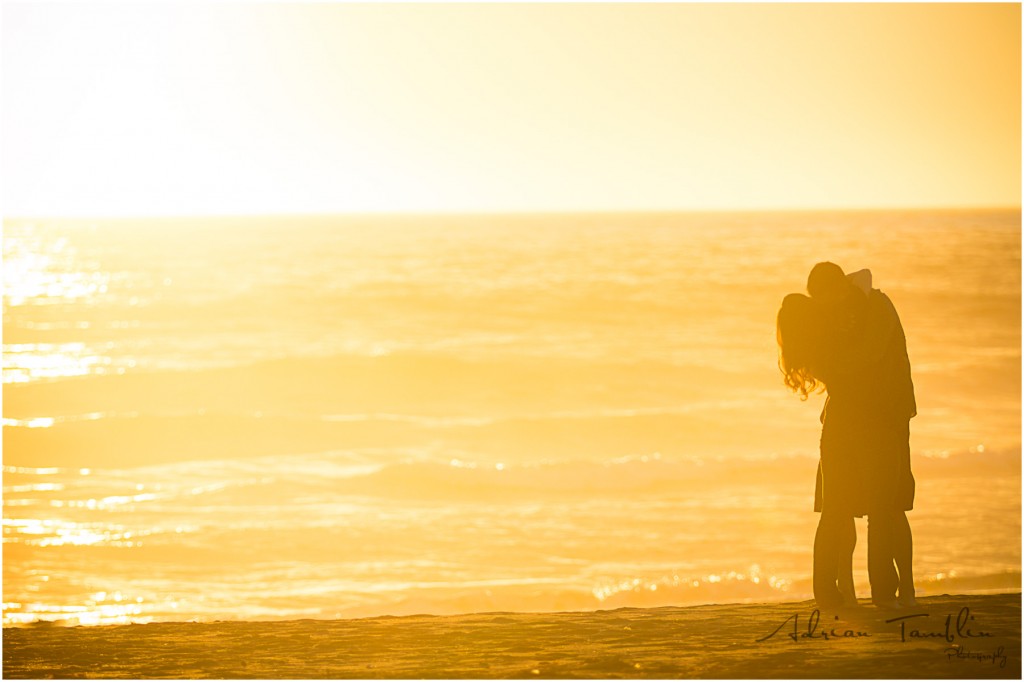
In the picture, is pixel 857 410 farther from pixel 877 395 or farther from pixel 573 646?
pixel 573 646

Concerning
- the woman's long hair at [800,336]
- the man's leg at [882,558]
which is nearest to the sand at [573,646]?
the man's leg at [882,558]

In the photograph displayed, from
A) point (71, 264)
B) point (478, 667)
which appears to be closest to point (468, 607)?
point (478, 667)

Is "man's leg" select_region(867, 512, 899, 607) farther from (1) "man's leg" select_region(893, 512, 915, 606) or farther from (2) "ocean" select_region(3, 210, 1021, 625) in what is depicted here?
(2) "ocean" select_region(3, 210, 1021, 625)

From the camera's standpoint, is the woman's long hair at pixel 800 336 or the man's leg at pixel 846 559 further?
the man's leg at pixel 846 559

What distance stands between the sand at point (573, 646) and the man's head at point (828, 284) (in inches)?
59.9

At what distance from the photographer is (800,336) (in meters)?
4.98

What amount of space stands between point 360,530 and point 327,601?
2.51 m

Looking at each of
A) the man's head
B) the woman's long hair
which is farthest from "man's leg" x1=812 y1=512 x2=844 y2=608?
the man's head

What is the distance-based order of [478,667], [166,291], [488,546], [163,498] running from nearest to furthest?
[478,667] < [488,546] < [163,498] < [166,291]

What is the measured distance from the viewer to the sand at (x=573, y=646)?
461cm

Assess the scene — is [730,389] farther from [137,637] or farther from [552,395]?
[137,637]

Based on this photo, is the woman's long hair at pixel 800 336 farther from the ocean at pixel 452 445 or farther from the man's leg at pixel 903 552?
the ocean at pixel 452 445

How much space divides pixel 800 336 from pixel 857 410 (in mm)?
441

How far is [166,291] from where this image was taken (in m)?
43.1
